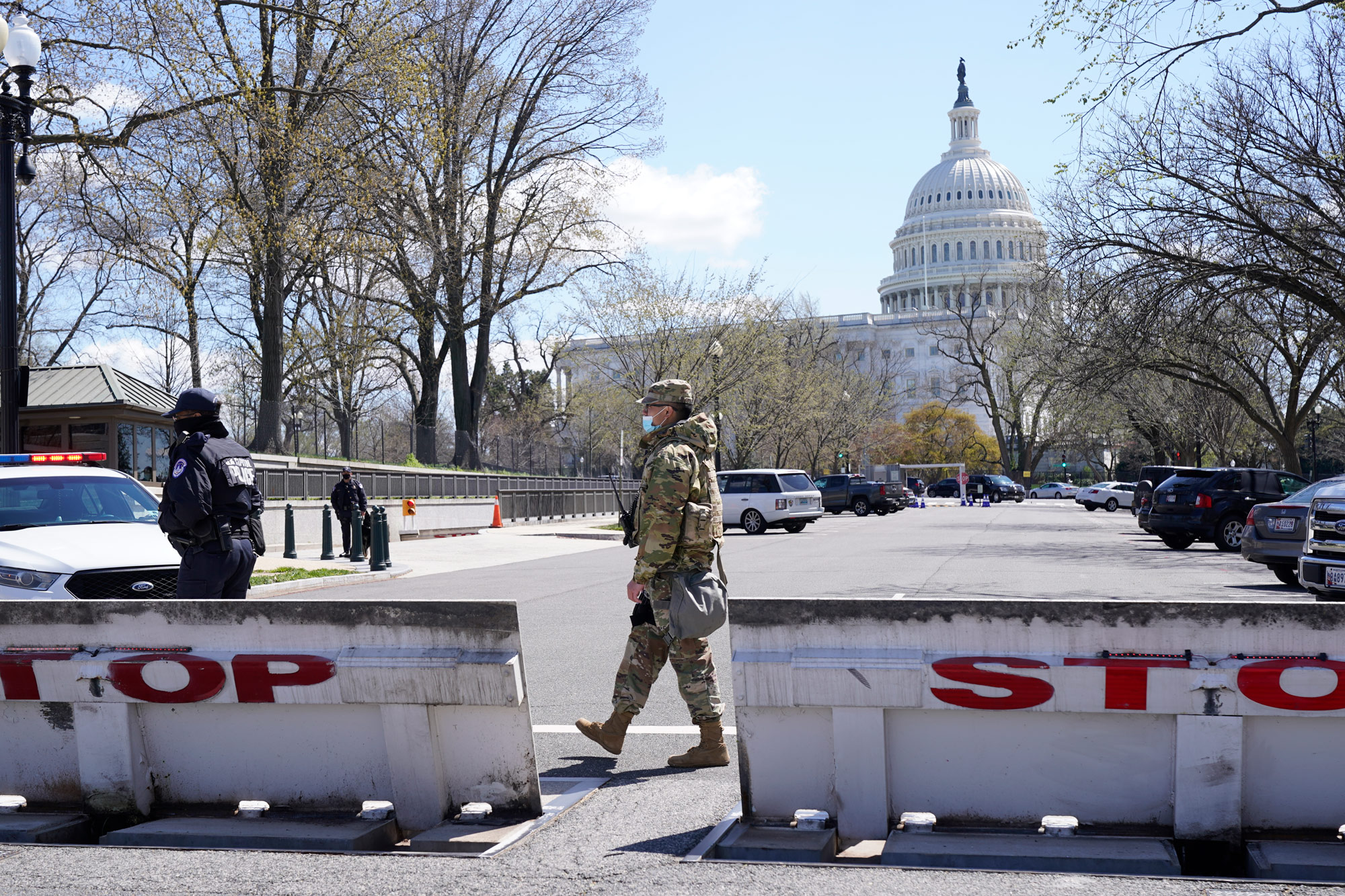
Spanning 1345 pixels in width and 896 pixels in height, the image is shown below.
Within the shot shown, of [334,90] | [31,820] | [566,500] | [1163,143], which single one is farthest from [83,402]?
[566,500]

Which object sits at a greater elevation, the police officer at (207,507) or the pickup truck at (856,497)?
the police officer at (207,507)

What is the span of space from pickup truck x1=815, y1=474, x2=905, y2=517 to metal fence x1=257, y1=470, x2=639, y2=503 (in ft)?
28.2

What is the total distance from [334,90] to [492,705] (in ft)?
54.2

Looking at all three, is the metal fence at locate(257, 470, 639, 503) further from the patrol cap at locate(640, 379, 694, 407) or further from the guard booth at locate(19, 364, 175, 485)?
the patrol cap at locate(640, 379, 694, 407)

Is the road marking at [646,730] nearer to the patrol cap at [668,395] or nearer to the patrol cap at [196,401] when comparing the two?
the patrol cap at [668,395]

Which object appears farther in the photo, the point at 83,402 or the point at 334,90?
the point at 83,402

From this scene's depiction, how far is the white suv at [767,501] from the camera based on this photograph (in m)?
33.4

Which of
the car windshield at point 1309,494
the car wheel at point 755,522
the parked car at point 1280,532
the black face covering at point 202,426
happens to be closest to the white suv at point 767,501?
the car wheel at point 755,522

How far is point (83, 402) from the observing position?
22.3 metres

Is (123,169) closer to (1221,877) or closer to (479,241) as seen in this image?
(1221,877)

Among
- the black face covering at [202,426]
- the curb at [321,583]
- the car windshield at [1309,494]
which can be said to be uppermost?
the black face covering at [202,426]

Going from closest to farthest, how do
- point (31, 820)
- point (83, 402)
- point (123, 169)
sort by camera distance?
point (31, 820) < point (123, 169) < point (83, 402)

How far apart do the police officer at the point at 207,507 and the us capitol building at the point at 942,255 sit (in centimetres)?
11825

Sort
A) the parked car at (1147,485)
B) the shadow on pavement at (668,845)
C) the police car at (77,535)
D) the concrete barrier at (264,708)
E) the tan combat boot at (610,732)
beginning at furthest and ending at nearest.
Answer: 1. the parked car at (1147,485)
2. the police car at (77,535)
3. the tan combat boot at (610,732)
4. the concrete barrier at (264,708)
5. the shadow on pavement at (668,845)
